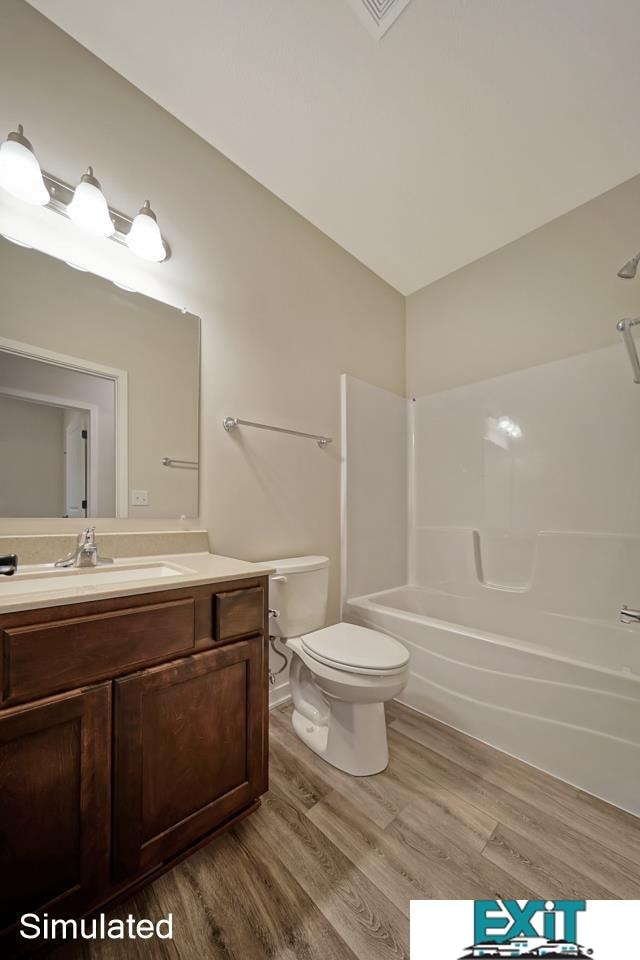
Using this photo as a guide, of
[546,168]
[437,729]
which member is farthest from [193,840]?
[546,168]

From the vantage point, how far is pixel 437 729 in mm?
1706

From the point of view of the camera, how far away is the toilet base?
1.42 meters

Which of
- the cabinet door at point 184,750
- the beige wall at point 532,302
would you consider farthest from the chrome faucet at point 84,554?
the beige wall at point 532,302

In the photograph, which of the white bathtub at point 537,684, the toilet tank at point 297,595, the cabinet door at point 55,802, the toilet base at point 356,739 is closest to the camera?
the cabinet door at point 55,802

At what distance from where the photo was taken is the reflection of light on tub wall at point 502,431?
217 cm

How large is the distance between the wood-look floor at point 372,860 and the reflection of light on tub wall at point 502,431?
5.16 feet

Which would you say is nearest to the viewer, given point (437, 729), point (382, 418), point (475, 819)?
point (475, 819)

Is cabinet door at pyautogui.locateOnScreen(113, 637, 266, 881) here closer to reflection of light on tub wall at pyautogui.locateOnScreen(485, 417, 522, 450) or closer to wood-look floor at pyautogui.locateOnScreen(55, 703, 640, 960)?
wood-look floor at pyautogui.locateOnScreen(55, 703, 640, 960)

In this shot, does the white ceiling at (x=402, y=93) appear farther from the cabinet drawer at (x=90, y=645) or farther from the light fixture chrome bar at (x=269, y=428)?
the cabinet drawer at (x=90, y=645)

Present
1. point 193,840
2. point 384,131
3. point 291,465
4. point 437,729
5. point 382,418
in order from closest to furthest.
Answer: point 193,840
point 384,131
point 437,729
point 291,465
point 382,418

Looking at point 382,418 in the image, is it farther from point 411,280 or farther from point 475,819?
point 475,819

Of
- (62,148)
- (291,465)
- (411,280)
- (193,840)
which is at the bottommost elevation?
(193,840)

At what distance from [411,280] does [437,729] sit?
2670 millimetres

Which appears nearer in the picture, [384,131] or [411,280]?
[384,131]
